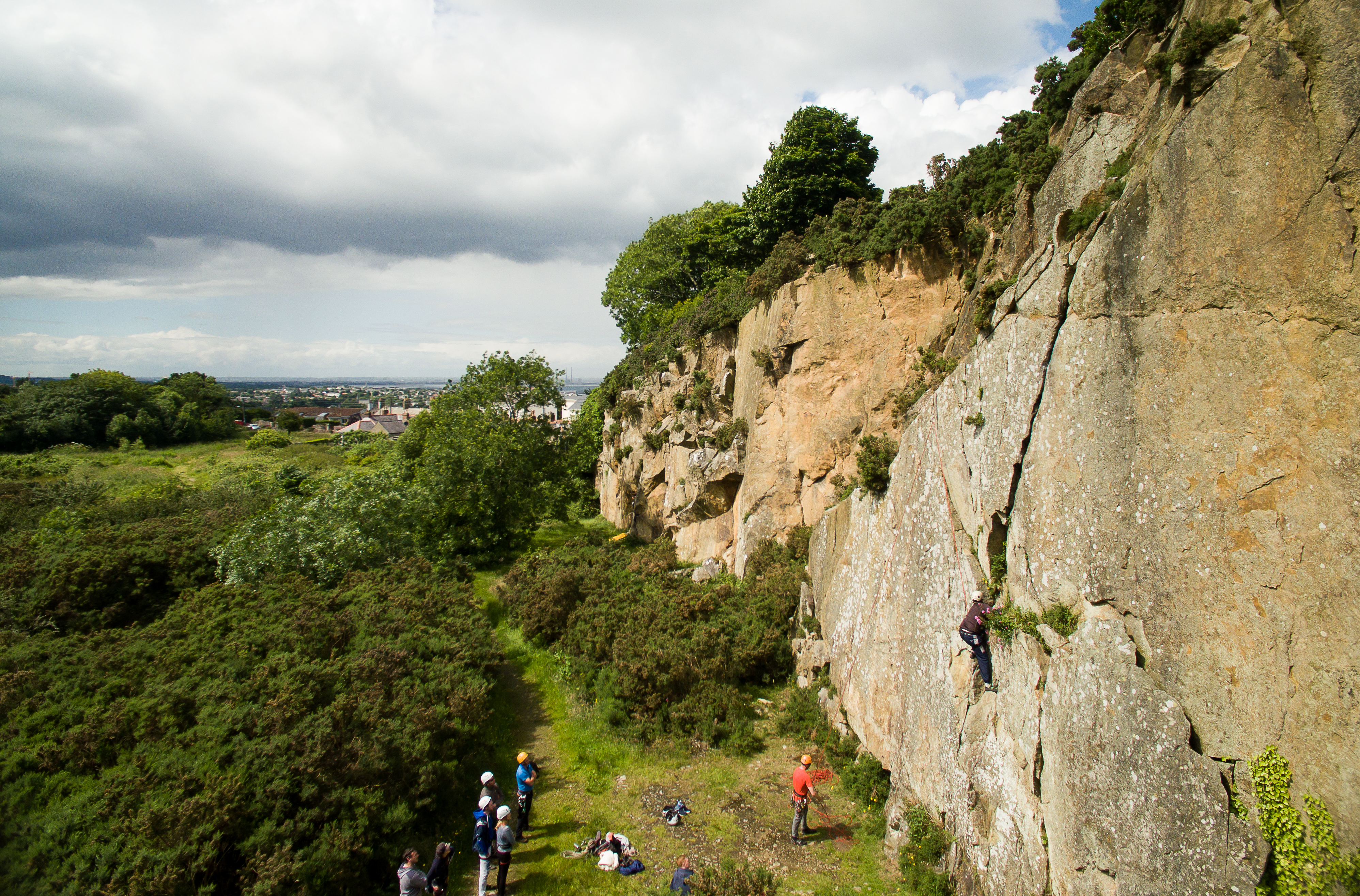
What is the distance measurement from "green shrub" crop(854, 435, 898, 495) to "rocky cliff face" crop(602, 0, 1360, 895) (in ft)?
6.99

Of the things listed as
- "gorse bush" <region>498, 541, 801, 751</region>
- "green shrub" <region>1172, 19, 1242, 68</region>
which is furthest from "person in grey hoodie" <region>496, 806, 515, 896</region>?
"green shrub" <region>1172, 19, 1242, 68</region>

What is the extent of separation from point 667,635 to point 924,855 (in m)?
8.23

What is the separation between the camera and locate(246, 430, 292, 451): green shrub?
63031 mm

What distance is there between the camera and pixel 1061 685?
7.26 m

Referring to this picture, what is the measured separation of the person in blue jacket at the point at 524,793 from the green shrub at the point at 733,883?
11.2 ft

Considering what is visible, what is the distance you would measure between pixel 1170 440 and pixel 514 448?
1036 inches

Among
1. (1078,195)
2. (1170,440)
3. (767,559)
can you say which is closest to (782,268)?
(767,559)

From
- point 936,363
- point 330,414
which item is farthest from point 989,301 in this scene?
point 330,414

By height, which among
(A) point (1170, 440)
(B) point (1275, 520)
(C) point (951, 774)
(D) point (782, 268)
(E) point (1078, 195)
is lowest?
(C) point (951, 774)

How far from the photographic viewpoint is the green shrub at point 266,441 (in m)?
63.0

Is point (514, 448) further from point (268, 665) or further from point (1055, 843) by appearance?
point (1055, 843)

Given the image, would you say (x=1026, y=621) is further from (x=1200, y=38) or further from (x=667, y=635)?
(x=667, y=635)

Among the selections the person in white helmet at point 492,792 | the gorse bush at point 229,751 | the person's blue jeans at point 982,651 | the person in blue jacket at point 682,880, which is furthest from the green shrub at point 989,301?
the gorse bush at point 229,751

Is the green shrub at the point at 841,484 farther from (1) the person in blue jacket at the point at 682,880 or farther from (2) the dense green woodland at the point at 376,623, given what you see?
(1) the person in blue jacket at the point at 682,880
